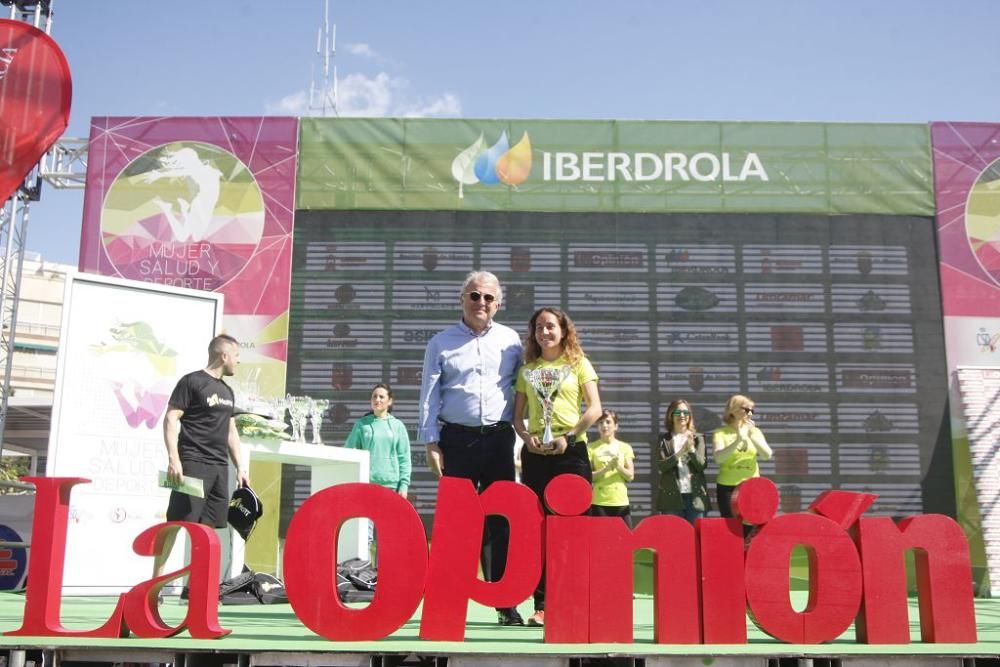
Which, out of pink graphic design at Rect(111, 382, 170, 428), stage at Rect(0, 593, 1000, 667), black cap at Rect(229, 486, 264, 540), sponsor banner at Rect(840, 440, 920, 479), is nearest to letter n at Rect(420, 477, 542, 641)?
stage at Rect(0, 593, 1000, 667)

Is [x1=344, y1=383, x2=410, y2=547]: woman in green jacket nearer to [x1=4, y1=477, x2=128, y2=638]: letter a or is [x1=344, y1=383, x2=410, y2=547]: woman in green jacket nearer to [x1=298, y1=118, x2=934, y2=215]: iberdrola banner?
[x1=298, y1=118, x2=934, y2=215]: iberdrola banner

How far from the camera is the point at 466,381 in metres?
3.77

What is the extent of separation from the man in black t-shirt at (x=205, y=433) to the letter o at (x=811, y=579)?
273 centimetres

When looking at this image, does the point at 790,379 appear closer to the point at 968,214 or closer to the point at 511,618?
the point at 968,214

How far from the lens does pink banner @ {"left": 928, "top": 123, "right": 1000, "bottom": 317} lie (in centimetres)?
750

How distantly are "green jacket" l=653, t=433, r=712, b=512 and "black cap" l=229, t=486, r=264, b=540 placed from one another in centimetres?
296

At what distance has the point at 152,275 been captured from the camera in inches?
302

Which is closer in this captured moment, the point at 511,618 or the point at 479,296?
the point at 479,296

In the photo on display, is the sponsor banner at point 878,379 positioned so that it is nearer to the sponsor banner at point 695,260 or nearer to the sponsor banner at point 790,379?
the sponsor banner at point 790,379

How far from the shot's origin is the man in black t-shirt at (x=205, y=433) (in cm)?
443

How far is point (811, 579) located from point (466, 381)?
1.54m

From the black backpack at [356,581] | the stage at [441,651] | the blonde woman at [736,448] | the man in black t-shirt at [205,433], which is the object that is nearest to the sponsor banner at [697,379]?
the blonde woman at [736,448]

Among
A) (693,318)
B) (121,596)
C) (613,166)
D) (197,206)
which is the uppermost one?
(613,166)

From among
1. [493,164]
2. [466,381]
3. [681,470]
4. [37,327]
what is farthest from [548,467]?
[37,327]
